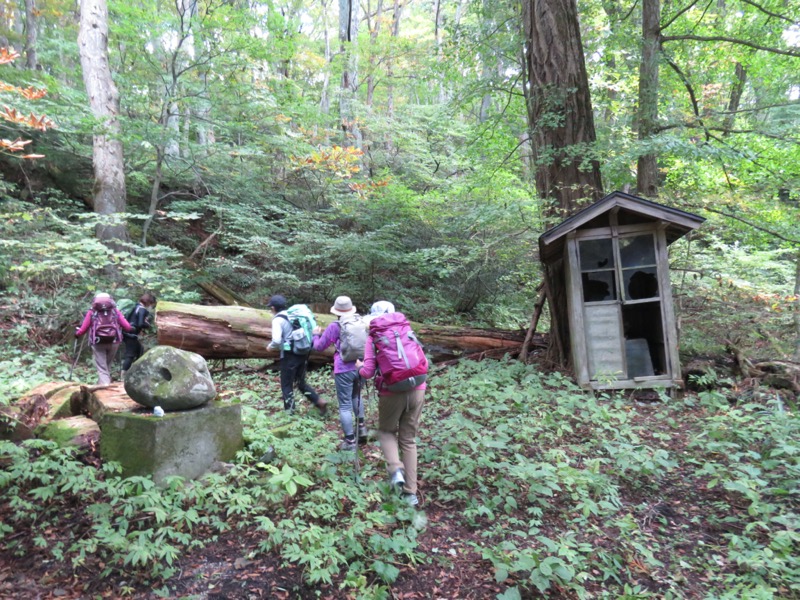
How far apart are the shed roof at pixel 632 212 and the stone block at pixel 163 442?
518cm

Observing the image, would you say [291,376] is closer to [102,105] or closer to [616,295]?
[616,295]

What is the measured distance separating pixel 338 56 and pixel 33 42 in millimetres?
8961

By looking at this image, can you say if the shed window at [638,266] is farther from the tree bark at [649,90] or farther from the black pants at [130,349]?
the black pants at [130,349]

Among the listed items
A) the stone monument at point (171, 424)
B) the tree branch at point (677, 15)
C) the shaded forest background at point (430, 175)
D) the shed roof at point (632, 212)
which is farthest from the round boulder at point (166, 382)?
the tree branch at point (677, 15)

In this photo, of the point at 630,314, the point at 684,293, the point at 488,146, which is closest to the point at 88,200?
the point at 488,146

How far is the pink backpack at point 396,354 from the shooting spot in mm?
3730

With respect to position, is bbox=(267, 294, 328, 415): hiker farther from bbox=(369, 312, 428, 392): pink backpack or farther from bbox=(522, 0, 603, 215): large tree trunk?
bbox=(522, 0, 603, 215): large tree trunk

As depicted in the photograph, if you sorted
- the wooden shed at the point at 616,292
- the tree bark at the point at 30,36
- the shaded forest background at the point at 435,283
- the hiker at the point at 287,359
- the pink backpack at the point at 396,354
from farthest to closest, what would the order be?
1. the tree bark at the point at 30,36
2. the wooden shed at the point at 616,292
3. the hiker at the point at 287,359
4. the pink backpack at the point at 396,354
5. the shaded forest background at the point at 435,283

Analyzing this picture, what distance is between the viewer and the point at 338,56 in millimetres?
14617

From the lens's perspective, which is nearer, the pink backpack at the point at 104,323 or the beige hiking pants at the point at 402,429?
the beige hiking pants at the point at 402,429

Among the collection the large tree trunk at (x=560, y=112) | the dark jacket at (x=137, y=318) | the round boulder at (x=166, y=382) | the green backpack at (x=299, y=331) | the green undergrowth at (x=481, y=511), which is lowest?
the green undergrowth at (x=481, y=511)

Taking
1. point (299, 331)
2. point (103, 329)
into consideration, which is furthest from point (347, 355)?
point (103, 329)

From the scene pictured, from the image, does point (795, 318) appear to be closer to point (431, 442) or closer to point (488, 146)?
point (488, 146)

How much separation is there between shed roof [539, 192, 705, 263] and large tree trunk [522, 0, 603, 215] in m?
1.10
